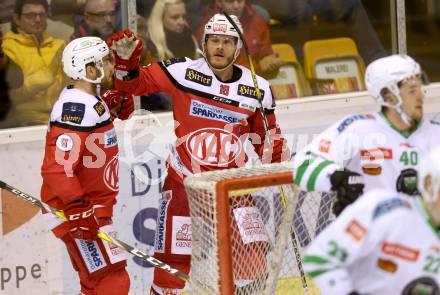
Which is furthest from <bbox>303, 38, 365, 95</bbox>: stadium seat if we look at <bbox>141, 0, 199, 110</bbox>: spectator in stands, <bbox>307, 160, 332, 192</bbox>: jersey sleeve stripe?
<bbox>307, 160, 332, 192</bbox>: jersey sleeve stripe

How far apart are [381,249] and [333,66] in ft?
11.1

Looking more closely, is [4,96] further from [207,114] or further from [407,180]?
[407,180]

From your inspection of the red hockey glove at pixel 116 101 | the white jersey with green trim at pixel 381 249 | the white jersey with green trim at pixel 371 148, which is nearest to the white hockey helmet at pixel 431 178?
the white jersey with green trim at pixel 381 249

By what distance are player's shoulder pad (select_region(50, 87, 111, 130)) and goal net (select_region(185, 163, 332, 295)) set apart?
2.06ft

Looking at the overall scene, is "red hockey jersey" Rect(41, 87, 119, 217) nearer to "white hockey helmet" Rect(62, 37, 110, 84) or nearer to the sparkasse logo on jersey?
"white hockey helmet" Rect(62, 37, 110, 84)

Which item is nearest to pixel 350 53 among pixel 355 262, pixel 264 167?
pixel 264 167

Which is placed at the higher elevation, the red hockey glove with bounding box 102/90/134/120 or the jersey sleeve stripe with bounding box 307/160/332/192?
the red hockey glove with bounding box 102/90/134/120

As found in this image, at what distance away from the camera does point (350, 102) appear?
20.0 ft

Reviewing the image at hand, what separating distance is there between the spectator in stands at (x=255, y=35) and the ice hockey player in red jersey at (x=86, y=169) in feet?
4.09

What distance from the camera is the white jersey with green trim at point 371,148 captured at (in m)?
3.73

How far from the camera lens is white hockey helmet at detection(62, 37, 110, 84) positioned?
480 cm

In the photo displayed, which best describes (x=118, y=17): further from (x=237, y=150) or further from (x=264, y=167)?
(x=264, y=167)

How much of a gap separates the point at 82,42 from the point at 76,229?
779mm

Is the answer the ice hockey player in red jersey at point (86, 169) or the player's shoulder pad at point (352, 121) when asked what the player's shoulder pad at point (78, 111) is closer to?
the ice hockey player in red jersey at point (86, 169)
